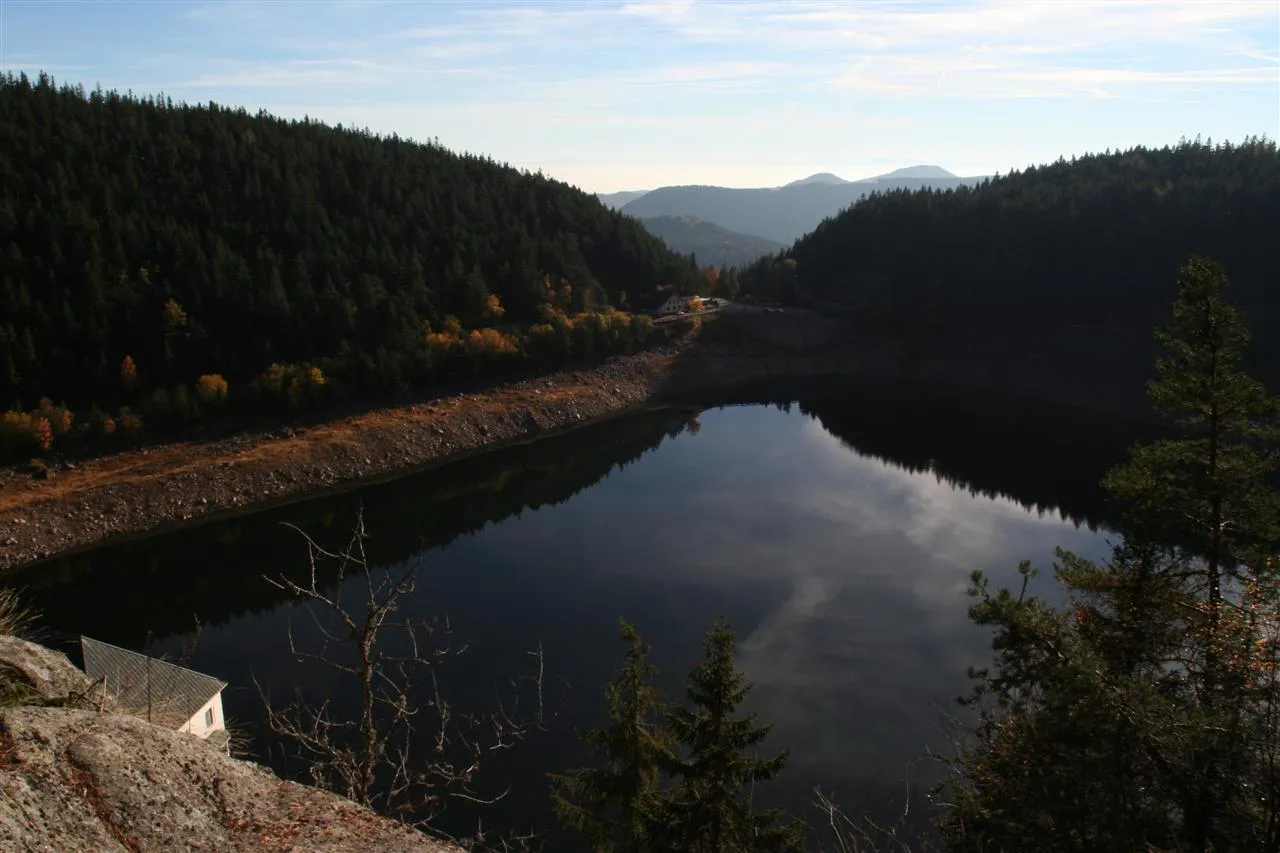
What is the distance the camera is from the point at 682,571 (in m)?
36.6

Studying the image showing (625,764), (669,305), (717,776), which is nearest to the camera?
(717,776)

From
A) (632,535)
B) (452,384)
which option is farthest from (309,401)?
(632,535)

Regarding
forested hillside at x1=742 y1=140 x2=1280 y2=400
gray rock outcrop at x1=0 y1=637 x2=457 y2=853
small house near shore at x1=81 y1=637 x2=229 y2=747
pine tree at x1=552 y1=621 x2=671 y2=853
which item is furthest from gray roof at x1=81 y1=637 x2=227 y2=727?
forested hillside at x1=742 y1=140 x2=1280 y2=400

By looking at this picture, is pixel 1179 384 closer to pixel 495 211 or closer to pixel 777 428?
pixel 777 428

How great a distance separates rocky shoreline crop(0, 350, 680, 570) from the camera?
42.8m

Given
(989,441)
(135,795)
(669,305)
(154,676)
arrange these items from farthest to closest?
(669,305)
(989,441)
(154,676)
(135,795)

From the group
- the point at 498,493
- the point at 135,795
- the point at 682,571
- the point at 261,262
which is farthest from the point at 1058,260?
the point at 135,795

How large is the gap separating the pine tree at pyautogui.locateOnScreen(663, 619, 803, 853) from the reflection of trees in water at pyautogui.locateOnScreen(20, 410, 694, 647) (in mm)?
24570

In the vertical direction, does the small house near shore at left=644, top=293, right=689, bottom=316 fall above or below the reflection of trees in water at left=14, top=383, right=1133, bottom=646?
above

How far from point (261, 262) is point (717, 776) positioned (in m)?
65.2

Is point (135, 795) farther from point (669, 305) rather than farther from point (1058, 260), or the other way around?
point (1058, 260)

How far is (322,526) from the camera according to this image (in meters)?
43.9

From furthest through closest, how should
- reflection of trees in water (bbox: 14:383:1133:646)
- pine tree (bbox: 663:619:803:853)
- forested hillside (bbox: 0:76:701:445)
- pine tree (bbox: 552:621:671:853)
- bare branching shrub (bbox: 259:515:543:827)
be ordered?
forested hillside (bbox: 0:76:701:445), reflection of trees in water (bbox: 14:383:1133:646), bare branching shrub (bbox: 259:515:543:827), pine tree (bbox: 552:621:671:853), pine tree (bbox: 663:619:803:853)

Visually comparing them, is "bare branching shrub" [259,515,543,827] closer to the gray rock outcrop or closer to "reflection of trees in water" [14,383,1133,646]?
the gray rock outcrop
